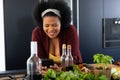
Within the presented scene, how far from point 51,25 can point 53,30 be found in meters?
0.05

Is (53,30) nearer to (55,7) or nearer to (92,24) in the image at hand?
(55,7)

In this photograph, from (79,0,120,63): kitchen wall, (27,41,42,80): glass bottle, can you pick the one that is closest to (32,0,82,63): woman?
(27,41,42,80): glass bottle

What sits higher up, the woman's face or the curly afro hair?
the curly afro hair

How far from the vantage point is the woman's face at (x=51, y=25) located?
7.00ft

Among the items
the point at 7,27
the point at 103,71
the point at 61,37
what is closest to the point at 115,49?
Answer: the point at 7,27

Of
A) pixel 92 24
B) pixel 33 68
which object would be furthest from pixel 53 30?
pixel 92 24

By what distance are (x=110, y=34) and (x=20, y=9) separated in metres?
1.57

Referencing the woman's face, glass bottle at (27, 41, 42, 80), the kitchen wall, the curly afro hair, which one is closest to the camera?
glass bottle at (27, 41, 42, 80)

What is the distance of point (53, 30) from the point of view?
216 cm

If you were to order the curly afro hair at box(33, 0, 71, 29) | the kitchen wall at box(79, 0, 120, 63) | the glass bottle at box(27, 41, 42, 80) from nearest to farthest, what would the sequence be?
the glass bottle at box(27, 41, 42, 80)
the curly afro hair at box(33, 0, 71, 29)
the kitchen wall at box(79, 0, 120, 63)

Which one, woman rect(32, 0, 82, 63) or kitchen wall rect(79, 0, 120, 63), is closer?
woman rect(32, 0, 82, 63)

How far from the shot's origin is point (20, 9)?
3.70m

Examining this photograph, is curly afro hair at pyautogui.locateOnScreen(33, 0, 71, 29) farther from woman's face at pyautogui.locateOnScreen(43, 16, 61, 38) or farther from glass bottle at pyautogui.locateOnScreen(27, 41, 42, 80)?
glass bottle at pyautogui.locateOnScreen(27, 41, 42, 80)

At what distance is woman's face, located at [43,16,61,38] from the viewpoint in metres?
2.13
